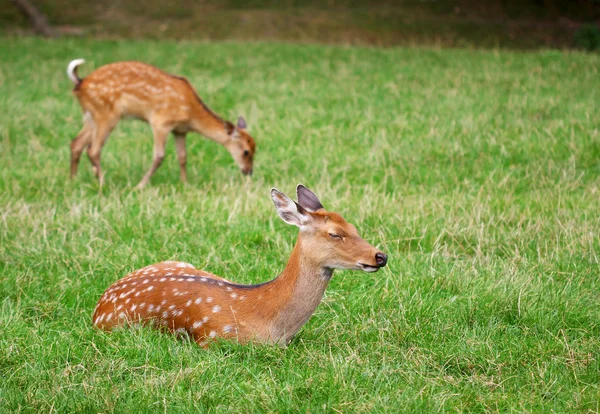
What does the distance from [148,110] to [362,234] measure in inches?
133

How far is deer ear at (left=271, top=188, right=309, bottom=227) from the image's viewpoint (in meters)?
4.23

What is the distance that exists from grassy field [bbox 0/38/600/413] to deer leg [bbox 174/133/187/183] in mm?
181

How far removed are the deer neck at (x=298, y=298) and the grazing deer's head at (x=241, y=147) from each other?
4192mm

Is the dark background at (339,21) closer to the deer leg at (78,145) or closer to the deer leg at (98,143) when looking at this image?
the deer leg at (78,145)

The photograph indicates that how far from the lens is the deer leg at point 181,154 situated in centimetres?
828

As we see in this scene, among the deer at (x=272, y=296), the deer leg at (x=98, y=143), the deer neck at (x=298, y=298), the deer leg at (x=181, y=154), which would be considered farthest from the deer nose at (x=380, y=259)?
the deer leg at (x=98, y=143)

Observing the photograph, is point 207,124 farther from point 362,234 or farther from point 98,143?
point 362,234

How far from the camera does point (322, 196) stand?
702 cm

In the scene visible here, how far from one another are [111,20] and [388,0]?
7.95 meters

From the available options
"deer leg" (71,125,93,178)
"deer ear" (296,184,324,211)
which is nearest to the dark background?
"deer leg" (71,125,93,178)

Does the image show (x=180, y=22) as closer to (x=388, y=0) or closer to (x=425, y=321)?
(x=388, y=0)

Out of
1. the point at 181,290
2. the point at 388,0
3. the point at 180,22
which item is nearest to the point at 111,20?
the point at 180,22

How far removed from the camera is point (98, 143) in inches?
332

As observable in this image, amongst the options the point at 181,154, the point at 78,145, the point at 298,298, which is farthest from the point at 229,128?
the point at 298,298
